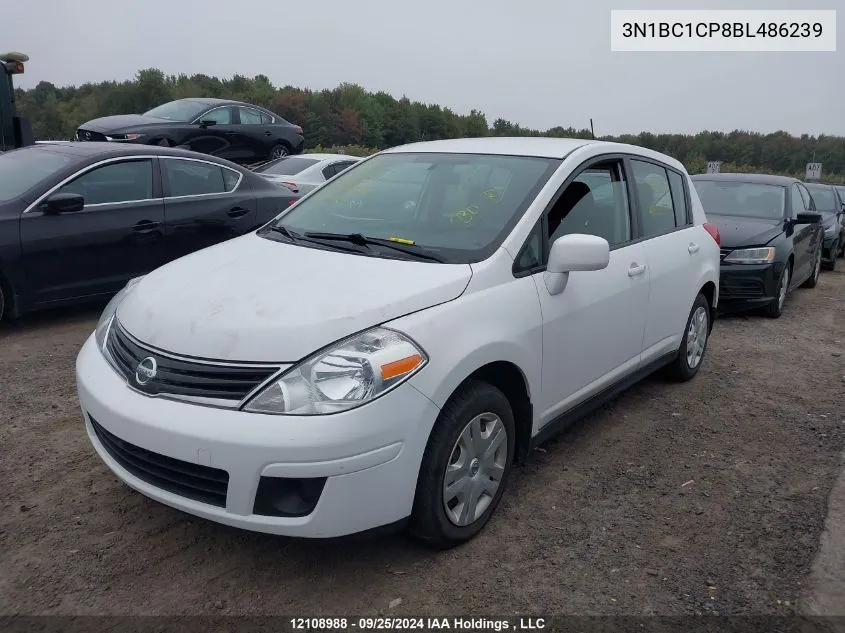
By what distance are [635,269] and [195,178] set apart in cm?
454

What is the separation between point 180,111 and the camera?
1413 centimetres

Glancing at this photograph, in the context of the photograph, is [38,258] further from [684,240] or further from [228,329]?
[684,240]

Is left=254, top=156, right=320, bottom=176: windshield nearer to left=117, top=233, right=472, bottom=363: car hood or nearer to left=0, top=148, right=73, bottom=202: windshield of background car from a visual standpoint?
left=0, top=148, right=73, bottom=202: windshield of background car

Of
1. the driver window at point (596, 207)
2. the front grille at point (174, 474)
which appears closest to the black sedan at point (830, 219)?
the driver window at point (596, 207)

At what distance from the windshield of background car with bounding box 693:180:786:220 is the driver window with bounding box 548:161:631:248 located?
5.12 meters

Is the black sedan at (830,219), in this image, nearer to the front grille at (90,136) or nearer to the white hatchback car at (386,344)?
the white hatchback car at (386,344)

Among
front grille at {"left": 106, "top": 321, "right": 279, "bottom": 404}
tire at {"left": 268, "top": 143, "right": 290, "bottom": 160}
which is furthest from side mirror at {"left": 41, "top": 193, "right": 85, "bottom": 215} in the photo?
tire at {"left": 268, "top": 143, "right": 290, "bottom": 160}

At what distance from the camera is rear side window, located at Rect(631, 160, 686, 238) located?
4599mm

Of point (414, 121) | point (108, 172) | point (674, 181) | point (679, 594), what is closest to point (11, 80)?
point (108, 172)

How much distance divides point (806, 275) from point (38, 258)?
8.78 meters

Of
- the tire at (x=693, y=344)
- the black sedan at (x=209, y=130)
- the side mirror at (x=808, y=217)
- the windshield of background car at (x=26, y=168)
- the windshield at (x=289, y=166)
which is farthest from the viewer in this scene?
the black sedan at (x=209, y=130)

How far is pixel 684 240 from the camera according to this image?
504 cm

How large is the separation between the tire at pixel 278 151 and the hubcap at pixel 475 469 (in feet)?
46.1

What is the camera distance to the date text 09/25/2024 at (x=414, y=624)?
8.64ft
